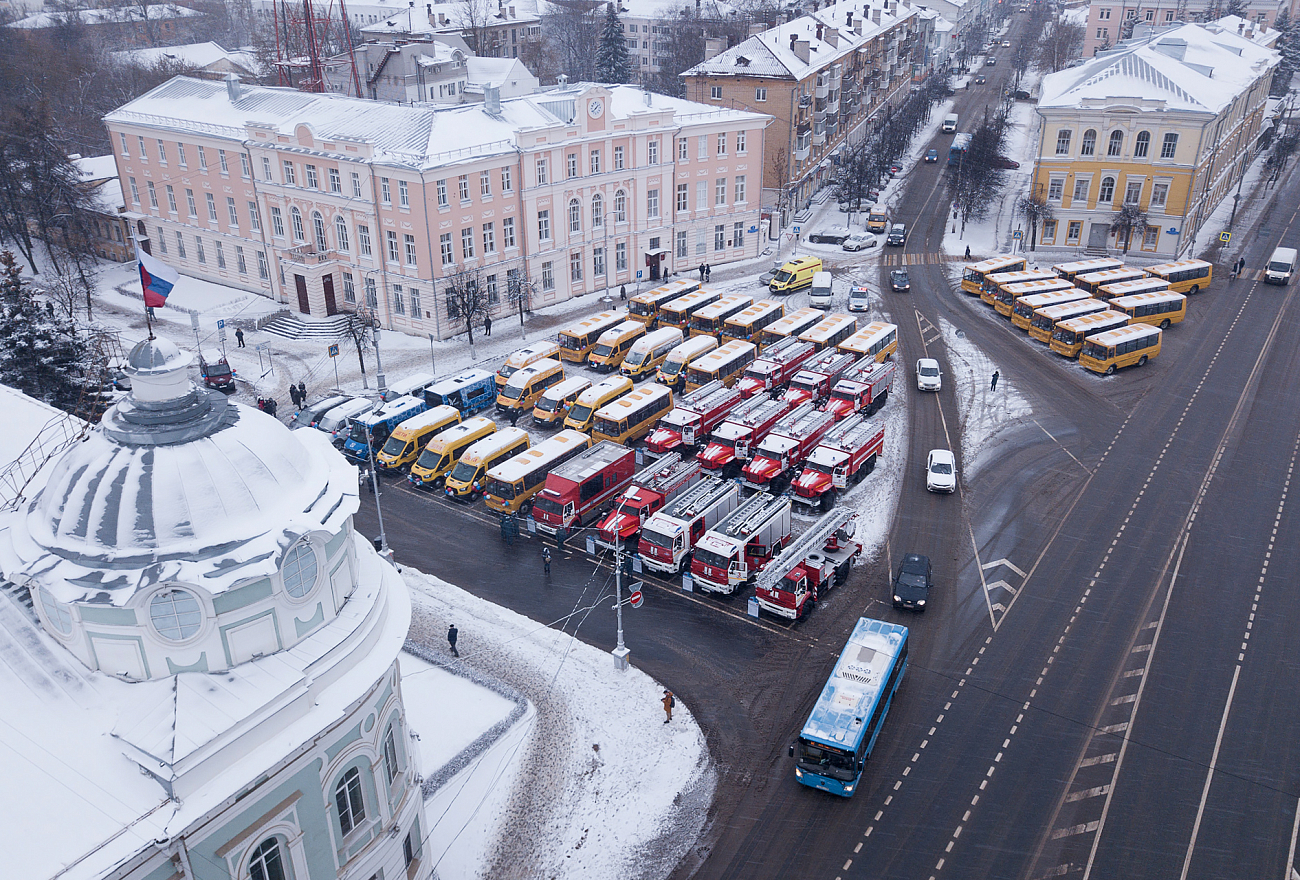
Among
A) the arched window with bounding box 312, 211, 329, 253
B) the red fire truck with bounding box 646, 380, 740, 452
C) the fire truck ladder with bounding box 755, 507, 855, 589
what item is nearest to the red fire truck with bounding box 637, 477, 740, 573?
the fire truck ladder with bounding box 755, 507, 855, 589

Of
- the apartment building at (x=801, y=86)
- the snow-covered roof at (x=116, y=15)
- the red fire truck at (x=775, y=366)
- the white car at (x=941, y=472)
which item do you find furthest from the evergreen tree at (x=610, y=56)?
the white car at (x=941, y=472)

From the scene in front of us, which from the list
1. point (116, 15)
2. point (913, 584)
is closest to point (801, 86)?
point (913, 584)

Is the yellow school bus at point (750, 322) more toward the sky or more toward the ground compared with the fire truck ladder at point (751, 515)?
more toward the sky

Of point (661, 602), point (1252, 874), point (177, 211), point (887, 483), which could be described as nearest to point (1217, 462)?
point (887, 483)

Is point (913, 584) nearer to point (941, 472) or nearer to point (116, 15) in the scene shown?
point (941, 472)

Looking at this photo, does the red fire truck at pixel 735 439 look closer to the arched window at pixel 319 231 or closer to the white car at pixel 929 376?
the white car at pixel 929 376

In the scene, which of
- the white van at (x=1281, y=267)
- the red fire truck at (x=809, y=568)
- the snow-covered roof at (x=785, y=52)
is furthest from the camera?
the snow-covered roof at (x=785, y=52)

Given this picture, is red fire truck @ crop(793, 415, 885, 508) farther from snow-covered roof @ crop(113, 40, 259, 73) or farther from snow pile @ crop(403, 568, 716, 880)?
snow-covered roof @ crop(113, 40, 259, 73)
